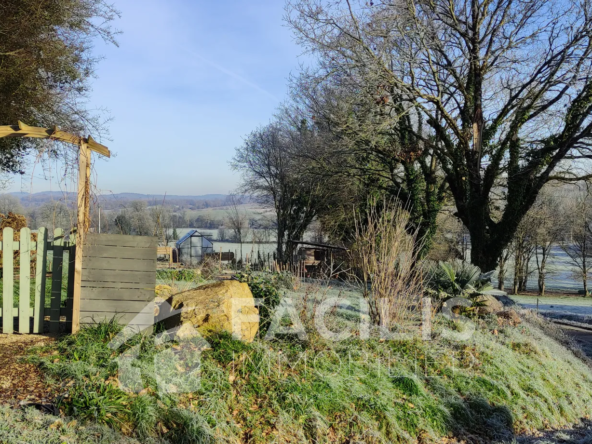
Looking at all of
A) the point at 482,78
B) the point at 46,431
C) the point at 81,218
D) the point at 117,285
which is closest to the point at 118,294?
the point at 117,285

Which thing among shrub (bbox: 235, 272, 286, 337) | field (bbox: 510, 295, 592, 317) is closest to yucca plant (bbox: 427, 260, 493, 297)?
shrub (bbox: 235, 272, 286, 337)

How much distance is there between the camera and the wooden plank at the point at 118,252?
5051mm

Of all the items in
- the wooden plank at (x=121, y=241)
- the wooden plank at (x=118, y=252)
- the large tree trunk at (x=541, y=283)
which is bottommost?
the large tree trunk at (x=541, y=283)

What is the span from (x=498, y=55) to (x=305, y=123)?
8.96 m

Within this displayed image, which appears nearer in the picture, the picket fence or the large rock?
the large rock

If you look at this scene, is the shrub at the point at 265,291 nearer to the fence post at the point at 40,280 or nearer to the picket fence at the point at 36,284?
the picket fence at the point at 36,284

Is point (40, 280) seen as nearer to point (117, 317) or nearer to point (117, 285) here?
point (117, 285)

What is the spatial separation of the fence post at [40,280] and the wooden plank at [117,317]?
0.60 m

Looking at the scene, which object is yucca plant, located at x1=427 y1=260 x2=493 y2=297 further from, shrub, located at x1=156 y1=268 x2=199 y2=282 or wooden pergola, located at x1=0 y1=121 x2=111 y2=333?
wooden pergola, located at x1=0 y1=121 x2=111 y2=333

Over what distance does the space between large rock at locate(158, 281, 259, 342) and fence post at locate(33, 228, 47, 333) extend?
1356 mm

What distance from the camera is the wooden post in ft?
16.3

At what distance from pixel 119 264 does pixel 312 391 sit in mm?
2521

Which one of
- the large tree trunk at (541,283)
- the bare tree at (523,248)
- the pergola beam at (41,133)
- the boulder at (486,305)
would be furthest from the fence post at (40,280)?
the large tree trunk at (541,283)

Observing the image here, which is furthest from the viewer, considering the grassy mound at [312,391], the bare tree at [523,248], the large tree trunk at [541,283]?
the large tree trunk at [541,283]
